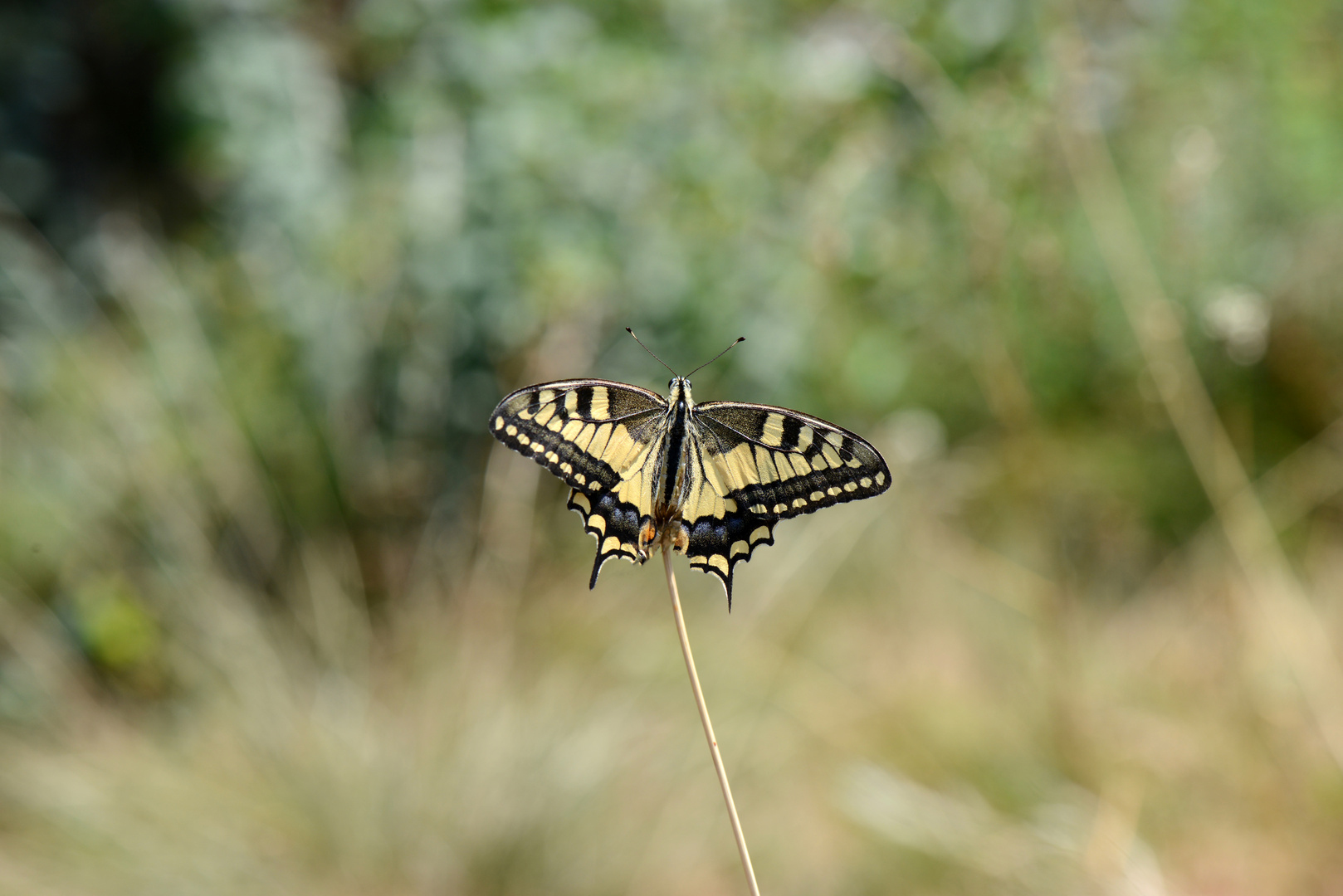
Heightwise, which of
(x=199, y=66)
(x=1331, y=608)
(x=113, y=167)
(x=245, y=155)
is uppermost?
(x=113, y=167)

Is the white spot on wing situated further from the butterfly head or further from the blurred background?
the blurred background

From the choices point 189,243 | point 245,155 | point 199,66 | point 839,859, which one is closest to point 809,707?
point 839,859

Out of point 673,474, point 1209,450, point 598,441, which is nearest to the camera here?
point 673,474

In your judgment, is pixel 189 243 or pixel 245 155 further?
pixel 189 243

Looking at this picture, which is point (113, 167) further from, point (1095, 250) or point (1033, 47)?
point (1095, 250)

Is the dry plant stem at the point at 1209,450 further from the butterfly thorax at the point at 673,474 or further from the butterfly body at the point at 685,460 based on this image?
the butterfly thorax at the point at 673,474

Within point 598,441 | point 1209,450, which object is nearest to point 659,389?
point 1209,450

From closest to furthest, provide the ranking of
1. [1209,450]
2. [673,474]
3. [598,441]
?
[673,474]
[598,441]
[1209,450]

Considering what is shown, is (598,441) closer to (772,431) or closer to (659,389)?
(772,431)
